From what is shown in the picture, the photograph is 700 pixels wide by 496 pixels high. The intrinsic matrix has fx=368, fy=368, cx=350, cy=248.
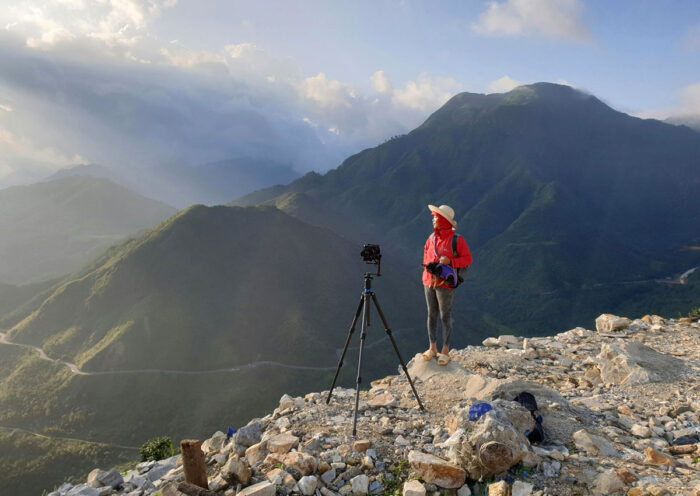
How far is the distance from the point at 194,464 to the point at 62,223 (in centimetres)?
19469

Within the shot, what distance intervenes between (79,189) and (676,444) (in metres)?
224

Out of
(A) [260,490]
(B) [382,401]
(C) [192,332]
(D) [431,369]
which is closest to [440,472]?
(A) [260,490]

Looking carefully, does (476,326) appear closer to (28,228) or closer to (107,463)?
(107,463)

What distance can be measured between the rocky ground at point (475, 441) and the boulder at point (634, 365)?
0.09ft

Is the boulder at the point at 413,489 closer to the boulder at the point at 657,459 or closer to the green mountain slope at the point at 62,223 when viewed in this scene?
the boulder at the point at 657,459

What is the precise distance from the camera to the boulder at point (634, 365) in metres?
8.27

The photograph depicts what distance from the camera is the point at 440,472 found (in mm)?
4344

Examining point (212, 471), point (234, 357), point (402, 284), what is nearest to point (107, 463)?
point (234, 357)

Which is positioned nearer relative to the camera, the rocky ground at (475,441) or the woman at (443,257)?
the rocky ground at (475,441)

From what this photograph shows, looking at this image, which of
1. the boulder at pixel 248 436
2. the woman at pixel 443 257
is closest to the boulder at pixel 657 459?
the woman at pixel 443 257

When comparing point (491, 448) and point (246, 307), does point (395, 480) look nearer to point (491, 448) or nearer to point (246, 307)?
point (491, 448)

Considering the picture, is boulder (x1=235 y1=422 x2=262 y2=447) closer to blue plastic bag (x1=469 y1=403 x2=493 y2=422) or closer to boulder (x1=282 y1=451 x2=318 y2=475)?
boulder (x1=282 y1=451 x2=318 y2=475)

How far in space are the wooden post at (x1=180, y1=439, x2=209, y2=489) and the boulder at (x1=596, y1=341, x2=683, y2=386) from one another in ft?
28.6

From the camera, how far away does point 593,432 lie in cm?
568
